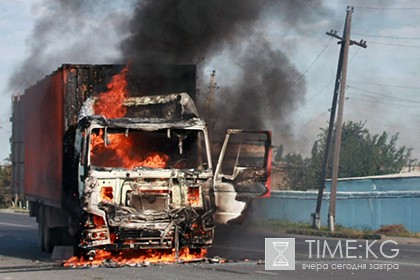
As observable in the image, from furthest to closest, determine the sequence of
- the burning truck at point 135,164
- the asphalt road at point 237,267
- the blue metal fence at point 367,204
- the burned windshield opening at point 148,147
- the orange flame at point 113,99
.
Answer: the blue metal fence at point 367,204 < the orange flame at point 113,99 < the burned windshield opening at point 148,147 < the burning truck at point 135,164 < the asphalt road at point 237,267

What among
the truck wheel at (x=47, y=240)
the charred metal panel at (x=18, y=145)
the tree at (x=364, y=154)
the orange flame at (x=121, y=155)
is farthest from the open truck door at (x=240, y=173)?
the tree at (x=364, y=154)

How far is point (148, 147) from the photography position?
16609 millimetres

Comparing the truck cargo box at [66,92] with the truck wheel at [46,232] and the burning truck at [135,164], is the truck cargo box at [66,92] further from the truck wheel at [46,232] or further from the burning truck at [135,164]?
the truck wheel at [46,232]

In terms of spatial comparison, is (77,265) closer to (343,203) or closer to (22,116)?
(22,116)

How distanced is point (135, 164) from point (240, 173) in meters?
2.70

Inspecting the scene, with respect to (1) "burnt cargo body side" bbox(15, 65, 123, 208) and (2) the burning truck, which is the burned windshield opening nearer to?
(2) the burning truck

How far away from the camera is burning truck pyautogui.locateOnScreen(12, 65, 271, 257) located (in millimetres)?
15680

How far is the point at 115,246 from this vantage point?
1565 centimetres

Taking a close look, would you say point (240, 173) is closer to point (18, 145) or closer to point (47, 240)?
point (47, 240)

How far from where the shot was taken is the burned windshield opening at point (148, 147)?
16328mm

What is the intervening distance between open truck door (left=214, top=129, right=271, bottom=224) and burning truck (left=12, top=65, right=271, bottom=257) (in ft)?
0.06

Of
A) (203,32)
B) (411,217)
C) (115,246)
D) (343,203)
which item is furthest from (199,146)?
(343,203)

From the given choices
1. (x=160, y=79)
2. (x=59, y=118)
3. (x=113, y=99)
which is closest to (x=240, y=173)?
(x=160, y=79)

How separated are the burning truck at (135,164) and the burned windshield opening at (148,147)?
17 millimetres
